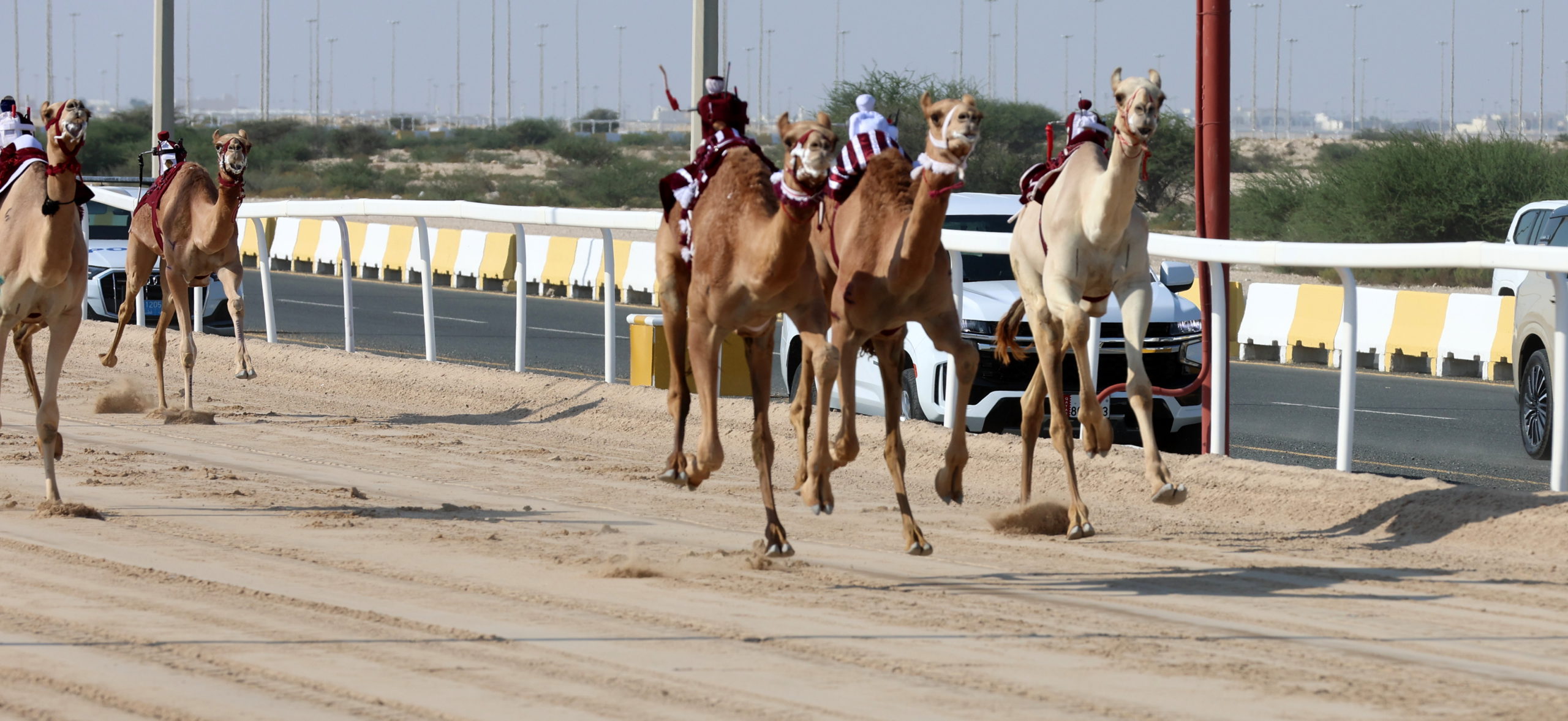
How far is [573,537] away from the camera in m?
9.16

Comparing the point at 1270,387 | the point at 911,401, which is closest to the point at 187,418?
the point at 911,401

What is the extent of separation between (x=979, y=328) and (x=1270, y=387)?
24.4 ft

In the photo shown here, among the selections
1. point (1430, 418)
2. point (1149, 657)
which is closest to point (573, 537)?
point (1149, 657)

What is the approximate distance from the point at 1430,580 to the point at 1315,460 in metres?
5.51

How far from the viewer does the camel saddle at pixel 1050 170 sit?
31.5ft

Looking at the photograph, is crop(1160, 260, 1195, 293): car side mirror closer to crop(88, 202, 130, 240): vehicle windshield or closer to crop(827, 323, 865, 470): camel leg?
crop(827, 323, 865, 470): camel leg

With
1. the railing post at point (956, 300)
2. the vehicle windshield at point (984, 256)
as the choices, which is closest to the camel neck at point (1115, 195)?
the railing post at point (956, 300)

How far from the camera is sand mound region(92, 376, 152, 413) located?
14961 millimetres

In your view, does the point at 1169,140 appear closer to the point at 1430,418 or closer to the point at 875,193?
the point at 1430,418

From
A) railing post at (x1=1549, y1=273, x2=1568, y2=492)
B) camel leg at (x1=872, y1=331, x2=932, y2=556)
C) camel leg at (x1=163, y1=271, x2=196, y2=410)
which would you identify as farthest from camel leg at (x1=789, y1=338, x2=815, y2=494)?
camel leg at (x1=163, y1=271, x2=196, y2=410)

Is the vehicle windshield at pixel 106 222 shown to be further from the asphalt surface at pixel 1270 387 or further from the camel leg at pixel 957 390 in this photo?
the camel leg at pixel 957 390

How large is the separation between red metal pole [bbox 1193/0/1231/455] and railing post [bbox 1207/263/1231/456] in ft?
1.67

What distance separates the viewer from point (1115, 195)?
8.95 metres

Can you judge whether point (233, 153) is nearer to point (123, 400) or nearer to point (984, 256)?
point (123, 400)
